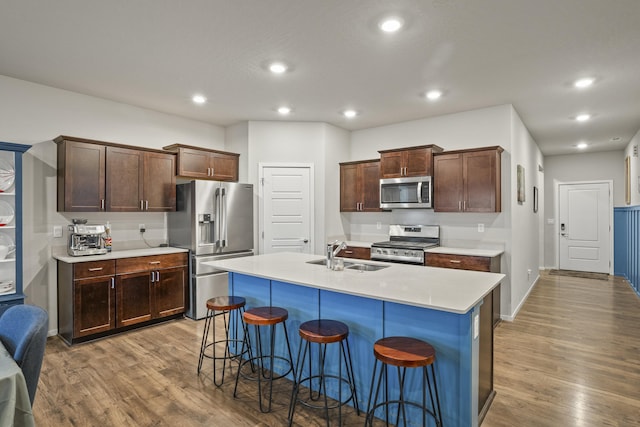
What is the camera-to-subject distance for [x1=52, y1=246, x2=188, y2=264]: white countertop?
144 inches

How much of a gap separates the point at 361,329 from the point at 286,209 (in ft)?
9.99

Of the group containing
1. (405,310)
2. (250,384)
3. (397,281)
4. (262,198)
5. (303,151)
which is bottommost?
(250,384)

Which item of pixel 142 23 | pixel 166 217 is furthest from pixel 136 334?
pixel 142 23

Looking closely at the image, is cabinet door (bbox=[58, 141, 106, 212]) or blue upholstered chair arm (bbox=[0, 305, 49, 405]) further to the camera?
cabinet door (bbox=[58, 141, 106, 212])

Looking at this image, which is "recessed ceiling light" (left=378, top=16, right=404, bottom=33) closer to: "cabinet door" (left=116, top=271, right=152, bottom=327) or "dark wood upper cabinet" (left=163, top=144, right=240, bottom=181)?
"dark wood upper cabinet" (left=163, top=144, right=240, bottom=181)

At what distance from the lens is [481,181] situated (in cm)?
442

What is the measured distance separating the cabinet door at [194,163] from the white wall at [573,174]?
7744 mm

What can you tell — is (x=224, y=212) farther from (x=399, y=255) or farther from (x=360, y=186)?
(x=399, y=255)

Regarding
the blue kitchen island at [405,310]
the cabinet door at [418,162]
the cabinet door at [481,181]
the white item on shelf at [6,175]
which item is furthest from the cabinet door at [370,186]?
the white item on shelf at [6,175]

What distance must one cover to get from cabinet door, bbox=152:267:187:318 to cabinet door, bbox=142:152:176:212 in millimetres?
837

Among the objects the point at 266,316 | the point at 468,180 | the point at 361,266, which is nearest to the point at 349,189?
the point at 468,180

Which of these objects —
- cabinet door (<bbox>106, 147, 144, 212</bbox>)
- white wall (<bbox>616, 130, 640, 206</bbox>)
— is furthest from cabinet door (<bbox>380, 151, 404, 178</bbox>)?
white wall (<bbox>616, 130, 640, 206</bbox>)

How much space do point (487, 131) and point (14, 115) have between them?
5.47 m

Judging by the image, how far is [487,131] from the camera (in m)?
4.62
